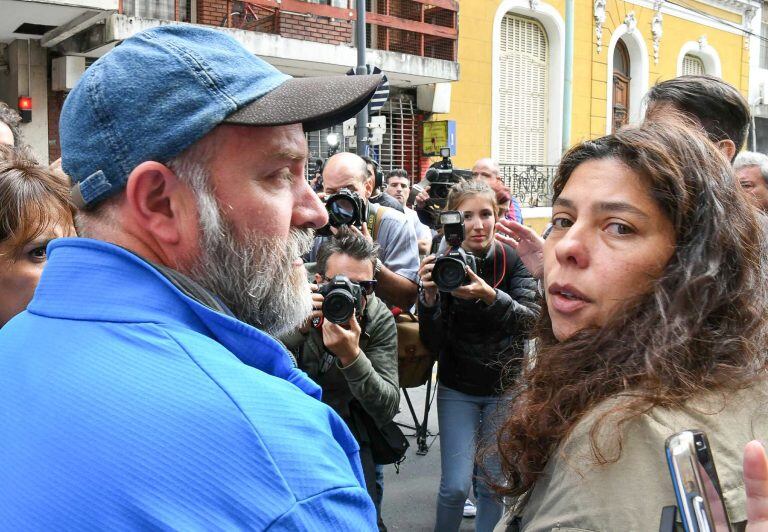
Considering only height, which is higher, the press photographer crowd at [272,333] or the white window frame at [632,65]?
the white window frame at [632,65]

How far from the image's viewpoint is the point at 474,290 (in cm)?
325

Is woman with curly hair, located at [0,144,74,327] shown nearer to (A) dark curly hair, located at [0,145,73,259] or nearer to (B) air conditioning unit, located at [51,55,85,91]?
(A) dark curly hair, located at [0,145,73,259]

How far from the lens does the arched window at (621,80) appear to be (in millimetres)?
19344

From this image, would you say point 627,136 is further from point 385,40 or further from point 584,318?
point 385,40

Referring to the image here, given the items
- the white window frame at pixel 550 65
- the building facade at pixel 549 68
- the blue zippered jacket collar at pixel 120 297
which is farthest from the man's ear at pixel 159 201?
the white window frame at pixel 550 65

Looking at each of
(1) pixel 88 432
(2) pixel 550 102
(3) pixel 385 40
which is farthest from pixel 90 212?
(2) pixel 550 102

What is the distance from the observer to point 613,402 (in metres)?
1.17

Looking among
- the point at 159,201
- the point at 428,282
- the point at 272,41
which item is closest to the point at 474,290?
the point at 428,282

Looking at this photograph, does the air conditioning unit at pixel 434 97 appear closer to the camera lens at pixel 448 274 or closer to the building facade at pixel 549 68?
the building facade at pixel 549 68

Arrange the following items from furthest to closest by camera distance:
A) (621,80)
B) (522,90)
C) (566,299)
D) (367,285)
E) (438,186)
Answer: (621,80), (522,90), (438,186), (367,285), (566,299)

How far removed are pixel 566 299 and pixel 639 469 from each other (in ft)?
1.42

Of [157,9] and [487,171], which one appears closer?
[487,171]

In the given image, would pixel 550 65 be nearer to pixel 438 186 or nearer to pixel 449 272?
pixel 438 186

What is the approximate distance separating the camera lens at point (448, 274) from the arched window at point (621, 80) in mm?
17397
